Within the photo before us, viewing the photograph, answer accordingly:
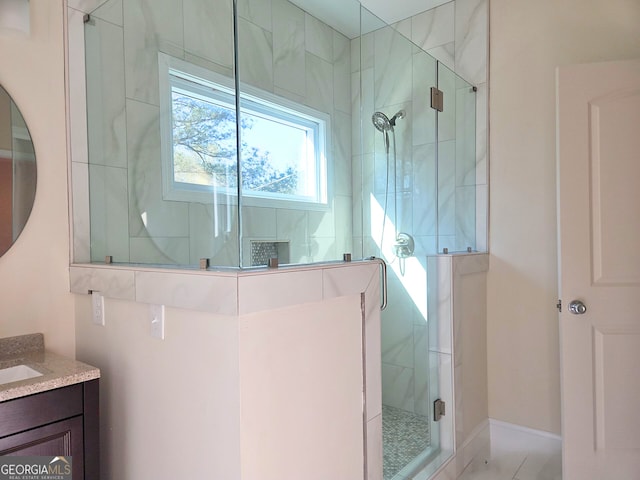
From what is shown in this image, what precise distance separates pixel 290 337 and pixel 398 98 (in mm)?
1391

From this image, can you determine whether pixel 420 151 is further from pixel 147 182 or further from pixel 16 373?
pixel 16 373

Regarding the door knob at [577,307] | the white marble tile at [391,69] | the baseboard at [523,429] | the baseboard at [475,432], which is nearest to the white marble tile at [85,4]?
the white marble tile at [391,69]

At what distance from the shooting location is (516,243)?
8.08ft

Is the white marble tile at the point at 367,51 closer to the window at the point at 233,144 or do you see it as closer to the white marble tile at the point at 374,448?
the window at the point at 233,144

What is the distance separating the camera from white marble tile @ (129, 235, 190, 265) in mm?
1441

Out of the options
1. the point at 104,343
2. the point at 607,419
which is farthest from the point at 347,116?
the point at 607,419

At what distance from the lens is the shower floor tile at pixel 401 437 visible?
186 centimetres

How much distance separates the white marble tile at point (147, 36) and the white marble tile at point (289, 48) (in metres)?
0.39

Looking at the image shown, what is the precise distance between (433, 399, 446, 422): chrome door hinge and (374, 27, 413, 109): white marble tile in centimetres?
154

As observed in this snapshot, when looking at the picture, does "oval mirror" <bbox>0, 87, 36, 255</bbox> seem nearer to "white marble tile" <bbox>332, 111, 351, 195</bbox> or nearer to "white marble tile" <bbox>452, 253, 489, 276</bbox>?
"white marble tile" <bbox>332, 111, 351, 195</bbox>

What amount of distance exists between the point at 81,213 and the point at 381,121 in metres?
→ 1.39

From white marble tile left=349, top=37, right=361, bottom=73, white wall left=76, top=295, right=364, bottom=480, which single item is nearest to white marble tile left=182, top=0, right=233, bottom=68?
white marble tile left=349, top=37, right=361, bottom=73

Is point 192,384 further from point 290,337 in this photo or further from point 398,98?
point 398,98

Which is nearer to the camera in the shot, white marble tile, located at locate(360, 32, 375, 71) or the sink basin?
the sink basin
